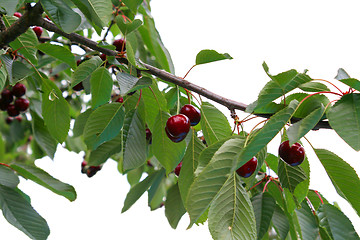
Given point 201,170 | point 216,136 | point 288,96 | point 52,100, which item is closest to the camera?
point 201,170

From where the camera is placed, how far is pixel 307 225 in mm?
1158

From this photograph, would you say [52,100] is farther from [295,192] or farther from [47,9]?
[295,192]

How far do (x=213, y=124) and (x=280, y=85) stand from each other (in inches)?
13.6

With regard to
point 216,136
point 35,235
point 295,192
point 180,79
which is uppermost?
point 180,79

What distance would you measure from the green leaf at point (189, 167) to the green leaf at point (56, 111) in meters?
0.44

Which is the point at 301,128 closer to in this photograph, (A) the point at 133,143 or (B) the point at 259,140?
(B) the point at 259,140

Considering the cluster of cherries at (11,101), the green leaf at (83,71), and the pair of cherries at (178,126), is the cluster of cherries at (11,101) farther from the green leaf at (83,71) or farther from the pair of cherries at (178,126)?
the pair of cherries at (178,126)

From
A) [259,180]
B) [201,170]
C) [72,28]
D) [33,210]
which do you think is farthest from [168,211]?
[72,28]

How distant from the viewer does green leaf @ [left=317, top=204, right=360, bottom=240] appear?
3.51ft

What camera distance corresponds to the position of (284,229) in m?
1.15

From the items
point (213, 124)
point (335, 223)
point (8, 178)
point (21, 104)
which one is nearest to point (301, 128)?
point (213, 124)

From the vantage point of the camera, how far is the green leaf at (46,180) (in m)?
1.18

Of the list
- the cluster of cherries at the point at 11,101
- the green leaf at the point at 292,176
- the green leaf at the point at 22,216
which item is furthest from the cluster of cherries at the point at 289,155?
the cluster of cherries at the point at 11,101

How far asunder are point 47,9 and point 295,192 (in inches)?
31.8
